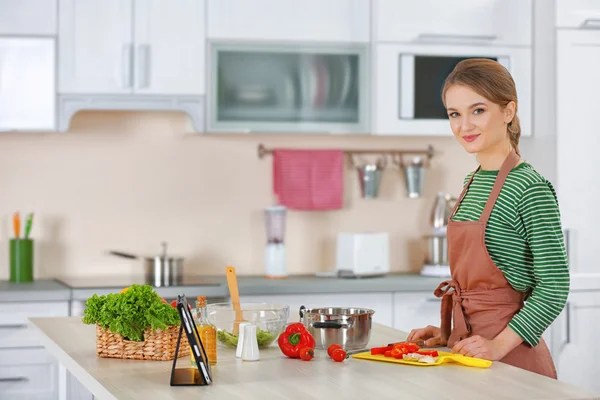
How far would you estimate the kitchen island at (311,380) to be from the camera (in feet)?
5.48

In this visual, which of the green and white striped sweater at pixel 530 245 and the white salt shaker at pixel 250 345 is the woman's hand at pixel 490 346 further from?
the white salt shaker at pixel 250 345

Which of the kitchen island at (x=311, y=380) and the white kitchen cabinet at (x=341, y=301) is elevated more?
the kitchen island at (x=311, y=380)

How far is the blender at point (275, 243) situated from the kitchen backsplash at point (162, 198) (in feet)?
0.52

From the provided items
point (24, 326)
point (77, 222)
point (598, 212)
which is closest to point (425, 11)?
point (598, 212)

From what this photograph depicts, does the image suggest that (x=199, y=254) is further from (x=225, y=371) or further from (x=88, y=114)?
(x=225, y=371)

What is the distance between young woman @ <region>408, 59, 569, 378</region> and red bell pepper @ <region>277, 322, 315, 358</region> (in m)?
0.31

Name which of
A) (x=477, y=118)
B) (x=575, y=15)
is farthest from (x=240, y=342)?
(x=575, y=15)

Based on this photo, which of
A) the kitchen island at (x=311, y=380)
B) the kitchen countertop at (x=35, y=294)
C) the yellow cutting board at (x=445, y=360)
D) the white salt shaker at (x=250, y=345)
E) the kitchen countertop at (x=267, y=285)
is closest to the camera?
the kitchen island at (x=311, y=380)

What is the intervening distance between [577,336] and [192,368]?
101 inches

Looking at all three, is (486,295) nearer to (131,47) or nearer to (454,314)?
(454,314)

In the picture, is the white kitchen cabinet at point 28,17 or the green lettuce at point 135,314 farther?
the white kitchen cabinet at point 28,17

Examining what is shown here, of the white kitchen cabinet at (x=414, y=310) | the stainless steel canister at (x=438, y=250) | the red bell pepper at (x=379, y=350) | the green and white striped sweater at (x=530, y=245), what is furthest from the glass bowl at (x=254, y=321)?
the stainless steel canister at (x=438, y=250)

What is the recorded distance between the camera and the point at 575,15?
3980mm

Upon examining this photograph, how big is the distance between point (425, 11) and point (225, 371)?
2.56 m
